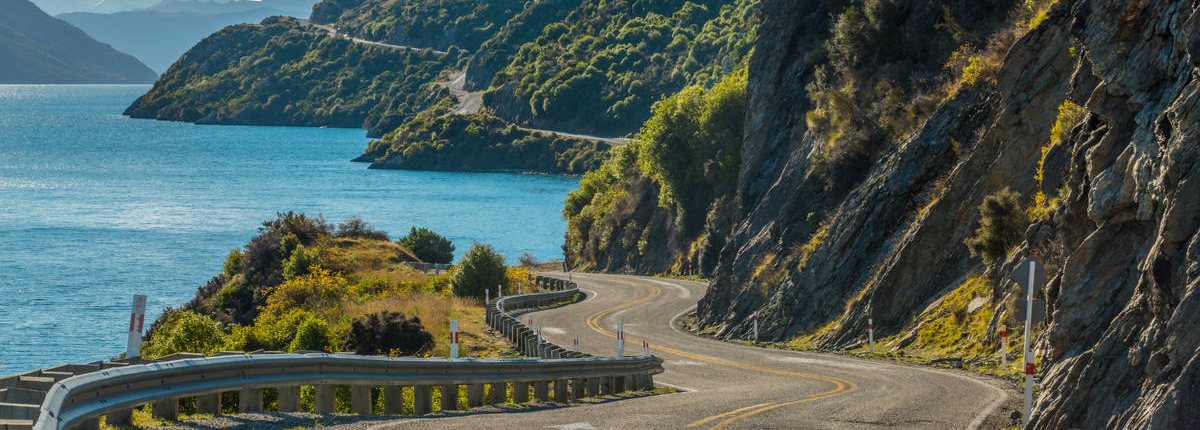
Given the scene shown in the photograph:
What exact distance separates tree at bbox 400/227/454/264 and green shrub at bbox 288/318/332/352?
42.9m

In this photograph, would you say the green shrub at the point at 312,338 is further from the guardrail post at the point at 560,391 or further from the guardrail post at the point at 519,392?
the guardrail post at the point at 519,392

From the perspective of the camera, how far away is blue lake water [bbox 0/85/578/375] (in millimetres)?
68438

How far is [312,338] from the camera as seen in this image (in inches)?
1209

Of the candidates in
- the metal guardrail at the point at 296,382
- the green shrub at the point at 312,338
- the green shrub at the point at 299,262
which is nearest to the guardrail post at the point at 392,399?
the metal guardrail at the point at 296,382

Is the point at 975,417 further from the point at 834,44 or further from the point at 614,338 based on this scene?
the point at 834,44

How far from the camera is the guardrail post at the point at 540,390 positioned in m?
19.8

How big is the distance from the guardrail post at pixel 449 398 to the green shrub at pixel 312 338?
44.8 ft

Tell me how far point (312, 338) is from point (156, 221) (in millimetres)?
98764

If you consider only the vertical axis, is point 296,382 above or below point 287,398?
above

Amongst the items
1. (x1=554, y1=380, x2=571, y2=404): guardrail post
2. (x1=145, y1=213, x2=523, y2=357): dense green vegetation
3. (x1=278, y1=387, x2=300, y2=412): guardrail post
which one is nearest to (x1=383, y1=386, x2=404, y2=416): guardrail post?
(x1=278, y1=387, x2=300, y2=412): guardrail post

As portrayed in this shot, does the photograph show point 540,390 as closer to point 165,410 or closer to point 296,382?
point 296,382

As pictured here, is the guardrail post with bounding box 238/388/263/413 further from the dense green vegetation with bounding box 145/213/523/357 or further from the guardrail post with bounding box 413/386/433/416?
the dense green vegetation with bounding box 145/213/523/357

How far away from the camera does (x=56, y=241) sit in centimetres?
10419

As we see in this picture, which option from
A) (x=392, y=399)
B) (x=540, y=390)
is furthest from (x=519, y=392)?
(x=392, y=399)
